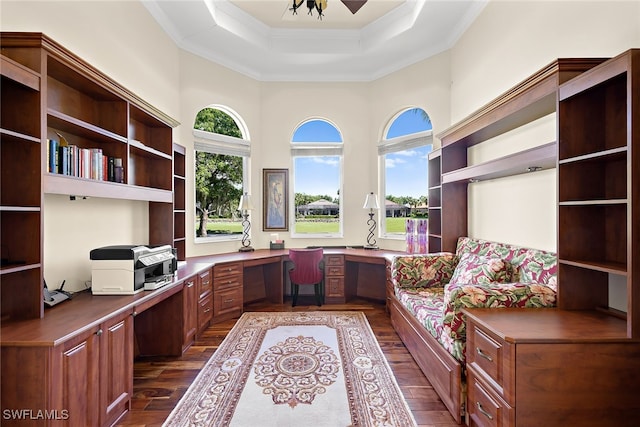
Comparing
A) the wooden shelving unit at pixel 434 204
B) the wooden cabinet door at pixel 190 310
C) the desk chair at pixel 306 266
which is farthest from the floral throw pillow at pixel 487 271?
the wooden cabinet door at pixel 190 310

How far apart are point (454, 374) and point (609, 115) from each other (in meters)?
1.93

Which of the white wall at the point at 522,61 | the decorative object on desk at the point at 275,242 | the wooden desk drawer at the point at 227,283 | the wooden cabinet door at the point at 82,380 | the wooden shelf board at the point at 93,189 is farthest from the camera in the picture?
the decorative object on desk at the point at 275,242

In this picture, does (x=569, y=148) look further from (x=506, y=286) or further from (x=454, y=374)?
(x=454, y=374)

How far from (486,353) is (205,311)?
9.81ft

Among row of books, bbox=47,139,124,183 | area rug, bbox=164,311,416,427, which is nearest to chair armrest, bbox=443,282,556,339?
area rug, bbox=164,311,416,427

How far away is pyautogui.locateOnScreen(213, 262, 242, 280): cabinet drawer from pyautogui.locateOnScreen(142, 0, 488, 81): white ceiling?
299 centimetres

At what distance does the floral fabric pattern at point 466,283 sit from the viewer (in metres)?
2.14

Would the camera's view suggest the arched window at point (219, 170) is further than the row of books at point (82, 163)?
Yes

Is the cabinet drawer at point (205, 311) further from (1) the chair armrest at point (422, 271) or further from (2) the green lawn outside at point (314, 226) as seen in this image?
(1) the chair armrest at point (422, 271)

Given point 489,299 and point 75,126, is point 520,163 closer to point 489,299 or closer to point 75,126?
point 489,299

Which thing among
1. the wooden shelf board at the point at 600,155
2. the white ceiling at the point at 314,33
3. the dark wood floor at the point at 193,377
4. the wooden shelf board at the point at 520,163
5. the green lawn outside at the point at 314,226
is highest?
the white ceiling at the point at 314,33

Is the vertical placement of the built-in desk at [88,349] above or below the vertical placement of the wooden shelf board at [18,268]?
below

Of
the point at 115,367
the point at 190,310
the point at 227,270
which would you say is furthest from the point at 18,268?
the point at 227,270

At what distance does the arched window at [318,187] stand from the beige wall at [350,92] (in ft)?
0.58
